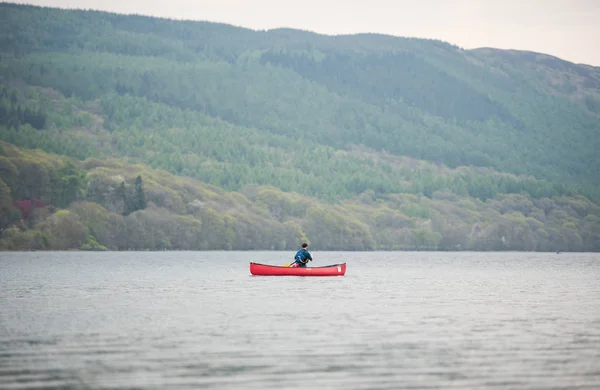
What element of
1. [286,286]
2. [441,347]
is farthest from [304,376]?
[286,286]

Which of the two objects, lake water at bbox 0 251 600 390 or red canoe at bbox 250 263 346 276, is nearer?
lake water at bbox 0 251 600 390

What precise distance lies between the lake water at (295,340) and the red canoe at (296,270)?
47.1 feet

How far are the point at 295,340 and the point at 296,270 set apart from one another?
49817 mm

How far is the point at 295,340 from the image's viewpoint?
145 ft

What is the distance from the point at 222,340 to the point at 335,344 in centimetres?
529

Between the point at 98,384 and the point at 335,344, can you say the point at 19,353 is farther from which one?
the point at 335,344

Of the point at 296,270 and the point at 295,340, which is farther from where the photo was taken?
the point at 296,270

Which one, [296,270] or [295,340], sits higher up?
[296,270]

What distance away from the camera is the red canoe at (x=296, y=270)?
309 feet

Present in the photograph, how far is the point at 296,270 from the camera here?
94.1 m

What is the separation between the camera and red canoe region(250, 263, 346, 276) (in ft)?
309

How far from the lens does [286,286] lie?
87438 millimetres

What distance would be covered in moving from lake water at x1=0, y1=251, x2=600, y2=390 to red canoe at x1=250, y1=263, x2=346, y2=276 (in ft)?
47.1

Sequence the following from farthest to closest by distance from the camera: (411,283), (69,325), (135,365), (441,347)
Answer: (411,283) < (69,325) < (441,347) < (135,365)
